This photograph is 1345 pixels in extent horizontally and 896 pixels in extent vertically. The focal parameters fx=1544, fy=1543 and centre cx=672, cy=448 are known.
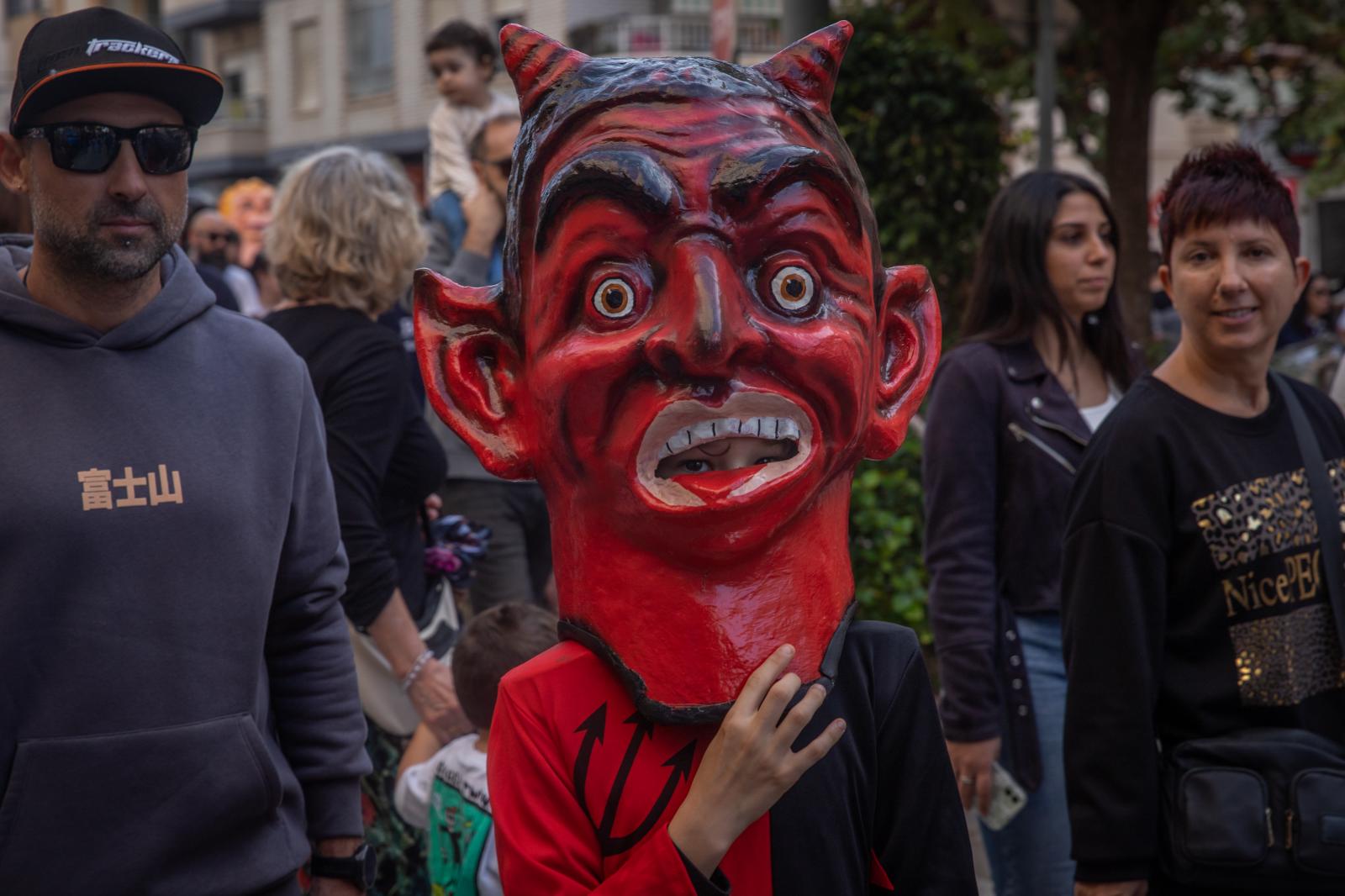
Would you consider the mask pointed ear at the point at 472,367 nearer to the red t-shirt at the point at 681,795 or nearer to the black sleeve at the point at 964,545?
the red t-shirt at the point at 681,795

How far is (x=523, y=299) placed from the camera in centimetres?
201

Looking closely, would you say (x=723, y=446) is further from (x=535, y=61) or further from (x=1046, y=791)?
(x=1046, y=791)

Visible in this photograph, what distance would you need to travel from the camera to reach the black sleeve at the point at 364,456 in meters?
3.52

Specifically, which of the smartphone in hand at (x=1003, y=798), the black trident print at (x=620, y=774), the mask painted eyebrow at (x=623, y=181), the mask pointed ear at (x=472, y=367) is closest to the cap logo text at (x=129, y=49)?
the mask pointed ear at (x=472, y=367)

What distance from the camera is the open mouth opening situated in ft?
6.13

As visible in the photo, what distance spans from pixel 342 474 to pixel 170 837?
125cm

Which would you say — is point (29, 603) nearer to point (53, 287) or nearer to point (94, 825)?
point (94, 825)

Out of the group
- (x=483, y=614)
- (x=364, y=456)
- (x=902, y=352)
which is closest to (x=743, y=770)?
(x=902, y=352)

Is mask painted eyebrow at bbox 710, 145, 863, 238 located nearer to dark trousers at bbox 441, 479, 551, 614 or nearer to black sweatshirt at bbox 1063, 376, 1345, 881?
black sweatshirt at bbox 1063, 376, 1345, 881

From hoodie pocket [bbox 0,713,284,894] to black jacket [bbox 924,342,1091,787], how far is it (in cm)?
160

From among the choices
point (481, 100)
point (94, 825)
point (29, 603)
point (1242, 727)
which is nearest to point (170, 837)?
point (94, 825)

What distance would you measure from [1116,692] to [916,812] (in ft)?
2.89

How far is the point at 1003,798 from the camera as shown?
11.3 feet

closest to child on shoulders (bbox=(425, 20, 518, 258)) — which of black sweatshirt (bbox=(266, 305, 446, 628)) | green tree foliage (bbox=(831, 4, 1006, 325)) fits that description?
green tree foliage (bbox=(831, 4, 1006, 325))
